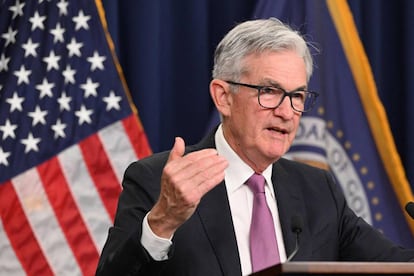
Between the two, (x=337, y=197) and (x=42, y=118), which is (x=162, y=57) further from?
(x=337, y=197)

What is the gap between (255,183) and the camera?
2.91 metres

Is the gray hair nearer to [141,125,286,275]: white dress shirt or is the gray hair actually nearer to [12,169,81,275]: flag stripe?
[141,125,286,275]: white dress shirt

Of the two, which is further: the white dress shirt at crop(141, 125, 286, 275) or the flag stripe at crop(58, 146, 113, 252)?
the flag stripe at crop(58, 146, 113, 252)

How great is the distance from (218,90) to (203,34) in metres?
1.52

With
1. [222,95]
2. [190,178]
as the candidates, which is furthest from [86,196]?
[190,178]

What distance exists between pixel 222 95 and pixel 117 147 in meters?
1.09

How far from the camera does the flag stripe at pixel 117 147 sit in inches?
156

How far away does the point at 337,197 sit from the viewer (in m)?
3.09

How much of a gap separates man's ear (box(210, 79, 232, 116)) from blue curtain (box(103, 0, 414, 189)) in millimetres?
1254

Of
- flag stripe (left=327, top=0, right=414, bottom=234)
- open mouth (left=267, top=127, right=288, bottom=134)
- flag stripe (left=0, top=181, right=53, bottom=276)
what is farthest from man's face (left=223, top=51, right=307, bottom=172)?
flag stripe (left=327, top=0, right=414, bottom=234)

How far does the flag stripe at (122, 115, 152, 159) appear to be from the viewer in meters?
4.02

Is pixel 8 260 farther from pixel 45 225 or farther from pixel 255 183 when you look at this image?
pixel 255 183

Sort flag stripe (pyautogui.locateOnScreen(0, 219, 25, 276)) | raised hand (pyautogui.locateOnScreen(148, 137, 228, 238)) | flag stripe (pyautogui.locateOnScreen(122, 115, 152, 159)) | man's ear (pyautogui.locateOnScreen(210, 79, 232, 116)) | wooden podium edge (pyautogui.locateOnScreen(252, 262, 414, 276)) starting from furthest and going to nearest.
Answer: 1. flag stripe (pyautogui.locateOnScreen(122, 115, 152, 159))
2. flag stripe (pyautogui.locateOnScreen(0, 219, 25, 276))
3. man's ear (pyautogui.locateOnScreen(210, 79, 232, 116))
4. raised hand (pyautogui.locateOnScreen(148, 137, 228, 238))
5. wooden podium edge (pyautogui.locateOnScreen(252, 262, 414, 276))

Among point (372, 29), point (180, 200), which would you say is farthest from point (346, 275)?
point (372, 29)
